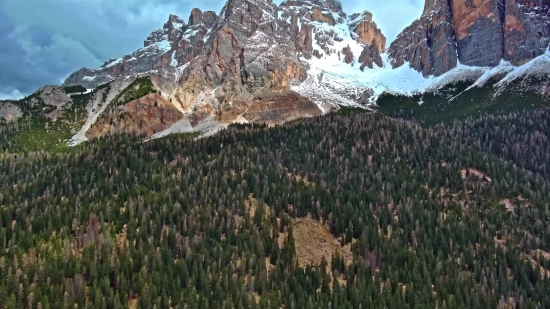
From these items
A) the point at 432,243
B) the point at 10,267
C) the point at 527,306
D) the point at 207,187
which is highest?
the point at 207,187

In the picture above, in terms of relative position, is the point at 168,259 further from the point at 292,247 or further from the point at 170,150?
the point at 170,150

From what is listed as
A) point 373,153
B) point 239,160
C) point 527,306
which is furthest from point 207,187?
point 527,306

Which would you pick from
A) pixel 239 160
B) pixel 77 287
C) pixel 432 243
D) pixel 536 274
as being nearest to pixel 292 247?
pixel 432 243

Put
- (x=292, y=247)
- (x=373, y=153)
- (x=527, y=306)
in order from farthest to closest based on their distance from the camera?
(x=373, y=153) < (x=292, y=247) < (x=527, y=306)

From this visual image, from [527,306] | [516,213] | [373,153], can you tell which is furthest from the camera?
[373,153]

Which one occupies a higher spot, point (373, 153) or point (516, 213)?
point (373, 153)

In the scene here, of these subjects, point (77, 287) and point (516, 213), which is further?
point (516, 213)
